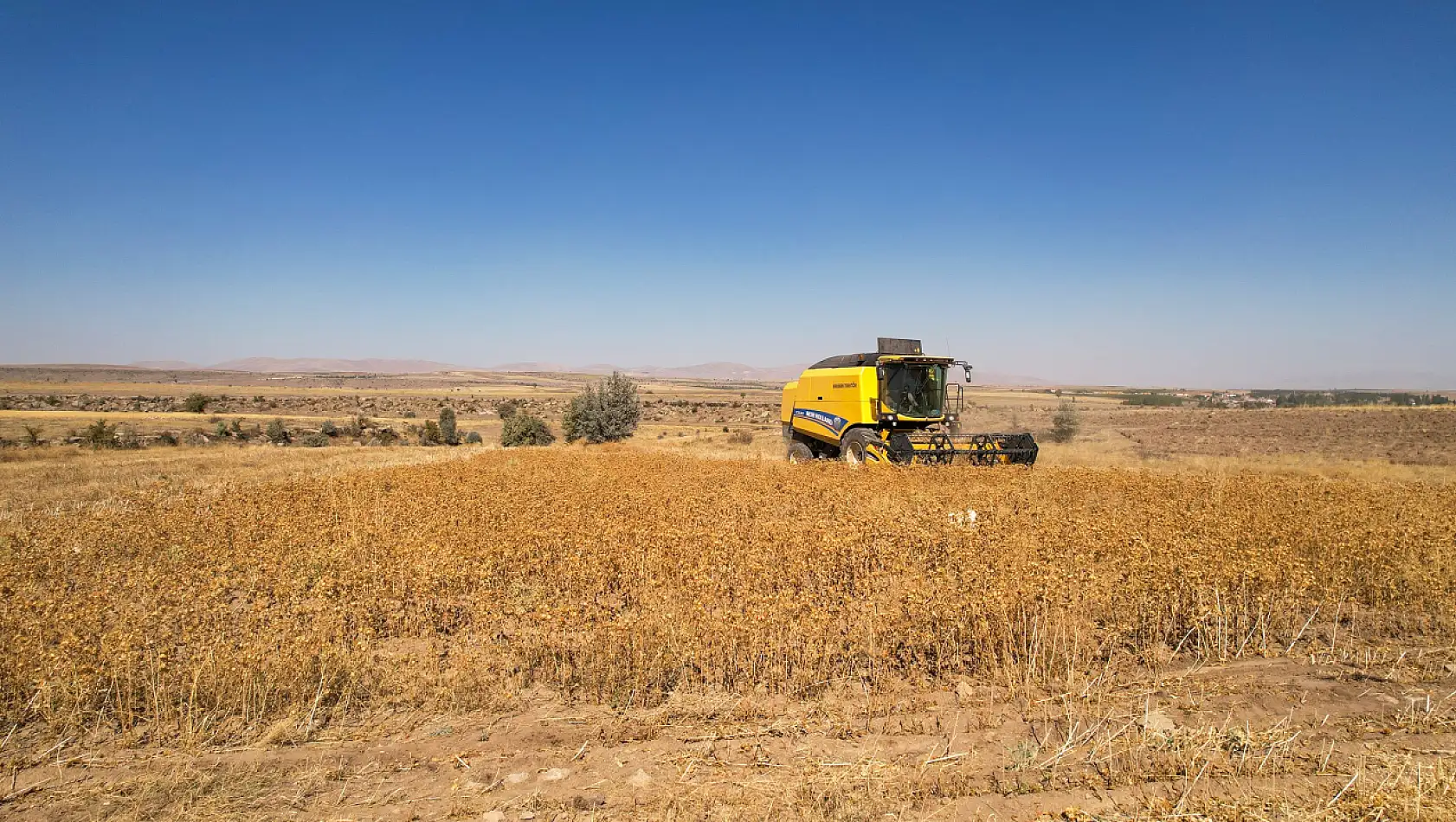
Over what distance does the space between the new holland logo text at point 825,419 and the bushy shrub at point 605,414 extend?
13.1 m

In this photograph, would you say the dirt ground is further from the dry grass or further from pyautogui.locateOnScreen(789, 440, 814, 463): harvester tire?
pyautogui.locateOnScreen(789, 440, 814, 463): harvester tire

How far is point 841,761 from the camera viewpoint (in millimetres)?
4020

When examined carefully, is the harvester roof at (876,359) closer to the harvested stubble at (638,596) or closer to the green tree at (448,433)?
the harvested stubble at (638,596)

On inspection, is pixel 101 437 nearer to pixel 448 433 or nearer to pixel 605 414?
pixel 448 433

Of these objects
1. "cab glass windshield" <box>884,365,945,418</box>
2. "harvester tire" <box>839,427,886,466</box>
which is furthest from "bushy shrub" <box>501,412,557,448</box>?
"cab glass windshield" <box>884,365,945,418</box>

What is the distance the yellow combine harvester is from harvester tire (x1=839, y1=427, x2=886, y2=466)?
21mm

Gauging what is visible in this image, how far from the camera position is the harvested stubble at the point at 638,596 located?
4.80 meters

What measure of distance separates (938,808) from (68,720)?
547 cm

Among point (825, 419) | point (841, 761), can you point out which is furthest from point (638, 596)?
point (825, 419)

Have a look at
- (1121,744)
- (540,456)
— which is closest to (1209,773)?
(1121,744)

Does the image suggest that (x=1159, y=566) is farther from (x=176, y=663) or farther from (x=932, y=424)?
(x=932, y=424)

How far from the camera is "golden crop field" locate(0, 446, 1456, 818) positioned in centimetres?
454

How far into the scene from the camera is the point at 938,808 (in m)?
3.48

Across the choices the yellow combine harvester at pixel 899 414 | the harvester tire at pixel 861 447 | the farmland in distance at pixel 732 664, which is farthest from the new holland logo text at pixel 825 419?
the farmland in distance at pixel 732 664
